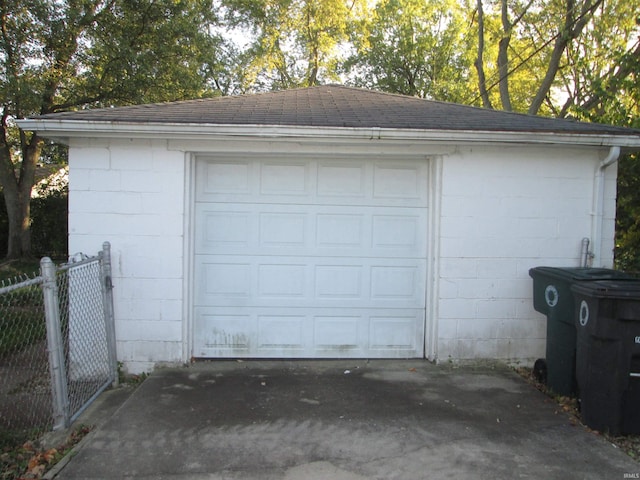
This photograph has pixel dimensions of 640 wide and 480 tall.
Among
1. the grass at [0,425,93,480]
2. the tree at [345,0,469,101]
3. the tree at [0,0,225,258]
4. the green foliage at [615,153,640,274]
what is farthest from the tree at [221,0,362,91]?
the grass at [0,425,93,480]

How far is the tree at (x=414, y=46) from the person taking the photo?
26.0 meters

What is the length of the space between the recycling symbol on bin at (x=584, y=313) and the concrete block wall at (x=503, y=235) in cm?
142

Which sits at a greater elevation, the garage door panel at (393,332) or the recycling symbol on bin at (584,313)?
the recycling symbol on bin at (584,313)

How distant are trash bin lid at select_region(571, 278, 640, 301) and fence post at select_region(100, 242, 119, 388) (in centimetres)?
434

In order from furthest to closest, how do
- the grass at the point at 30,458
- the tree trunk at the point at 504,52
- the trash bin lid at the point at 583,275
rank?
the tree trunk at the point at 504,52 < the trash bin lid at the point at 583,275 < the grass at the point at 30,458

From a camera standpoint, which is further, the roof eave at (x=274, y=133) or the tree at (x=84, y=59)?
the tree at (x=84, y=59)

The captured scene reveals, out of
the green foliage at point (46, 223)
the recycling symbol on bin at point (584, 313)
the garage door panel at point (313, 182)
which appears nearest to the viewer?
the recycling symbol on bin at point (584, 313)

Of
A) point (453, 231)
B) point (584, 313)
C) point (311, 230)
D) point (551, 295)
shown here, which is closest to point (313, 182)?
point (311, 230)

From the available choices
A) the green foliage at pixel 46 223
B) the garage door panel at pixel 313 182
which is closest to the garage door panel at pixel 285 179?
the garage door panel at pixel 313 182

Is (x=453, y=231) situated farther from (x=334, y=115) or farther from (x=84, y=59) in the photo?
(x=84, y=59)

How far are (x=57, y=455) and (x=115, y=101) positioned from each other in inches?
461

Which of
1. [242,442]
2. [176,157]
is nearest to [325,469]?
[242,442]

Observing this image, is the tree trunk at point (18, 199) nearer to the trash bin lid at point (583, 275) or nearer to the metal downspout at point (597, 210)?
the trash bin lid at point (583, 275)

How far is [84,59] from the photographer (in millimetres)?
12938
